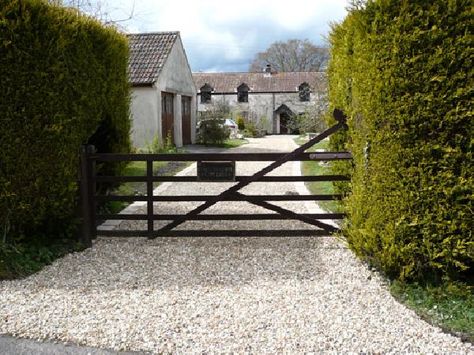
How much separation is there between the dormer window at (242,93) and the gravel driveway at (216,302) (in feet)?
131

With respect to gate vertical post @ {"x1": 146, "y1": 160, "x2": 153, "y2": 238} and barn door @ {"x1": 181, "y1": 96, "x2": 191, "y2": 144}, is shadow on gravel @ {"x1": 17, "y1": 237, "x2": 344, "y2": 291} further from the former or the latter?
barn door @ {"x1": 181, "y1": 96, "x2": 191, "y2": 144}

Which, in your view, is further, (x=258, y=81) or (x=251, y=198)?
(x=258, y=81)

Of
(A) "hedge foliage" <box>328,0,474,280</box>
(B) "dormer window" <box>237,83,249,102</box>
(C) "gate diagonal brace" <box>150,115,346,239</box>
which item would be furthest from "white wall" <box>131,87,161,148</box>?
(B) "dormer window" <box>237,83,249,102</box>

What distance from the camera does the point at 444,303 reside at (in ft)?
12.8

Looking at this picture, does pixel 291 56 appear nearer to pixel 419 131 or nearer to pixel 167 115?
pixel 167 115

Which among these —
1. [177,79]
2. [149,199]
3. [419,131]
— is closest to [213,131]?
[177,79]

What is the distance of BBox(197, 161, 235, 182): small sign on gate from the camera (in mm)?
5742

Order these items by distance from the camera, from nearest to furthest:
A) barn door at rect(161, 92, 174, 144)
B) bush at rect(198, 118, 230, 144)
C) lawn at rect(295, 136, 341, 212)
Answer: lawn at rect(295, 136, 341, 212) → barn door at rect(161, 92, 174, 144) → bush at rect(198, 118, 230, 144)

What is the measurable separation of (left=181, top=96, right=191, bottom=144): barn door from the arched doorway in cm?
2065

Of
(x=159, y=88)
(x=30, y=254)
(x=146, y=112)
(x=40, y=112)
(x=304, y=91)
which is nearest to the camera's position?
(x=40, y=112)

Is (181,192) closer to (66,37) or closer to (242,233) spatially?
(242,233)

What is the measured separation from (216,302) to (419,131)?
8.25ft

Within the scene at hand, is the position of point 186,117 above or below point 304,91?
below

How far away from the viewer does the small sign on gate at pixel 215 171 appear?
574cm
